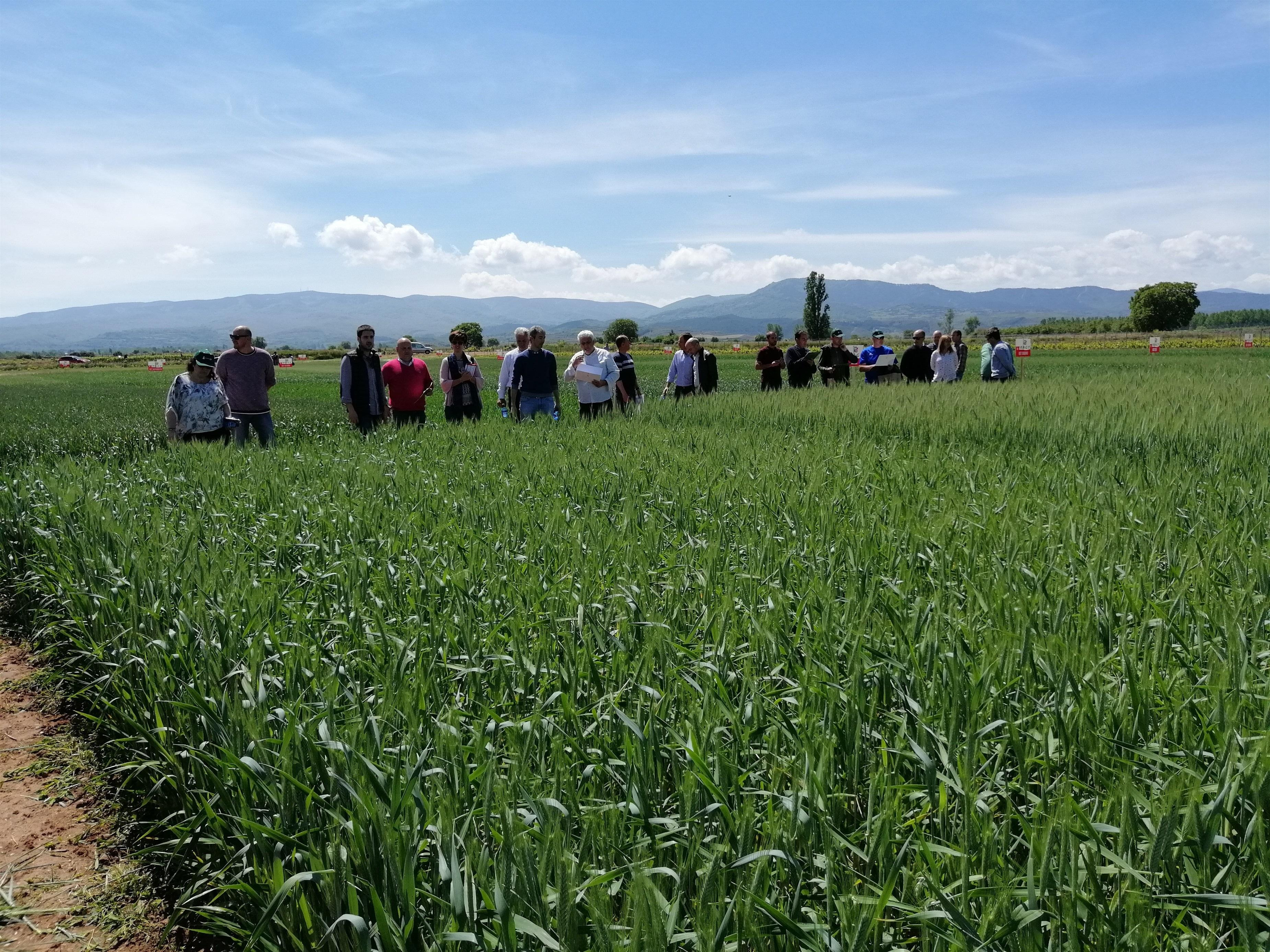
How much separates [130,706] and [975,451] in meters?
7.33

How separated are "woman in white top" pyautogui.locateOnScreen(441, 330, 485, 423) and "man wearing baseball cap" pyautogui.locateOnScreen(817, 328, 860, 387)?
874 centimetres

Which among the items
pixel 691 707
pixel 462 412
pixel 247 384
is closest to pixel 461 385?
pixel 462 412

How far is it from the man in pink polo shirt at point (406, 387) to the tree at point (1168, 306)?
139 meters

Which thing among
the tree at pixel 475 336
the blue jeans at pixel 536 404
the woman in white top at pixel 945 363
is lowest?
the blue jeans at pixel 536 404

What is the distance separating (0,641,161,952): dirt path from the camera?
2.80 metres

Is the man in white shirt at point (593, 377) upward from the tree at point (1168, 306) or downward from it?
downward

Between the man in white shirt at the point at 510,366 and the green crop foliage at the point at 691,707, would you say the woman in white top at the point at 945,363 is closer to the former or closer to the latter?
the man in white shirt at the point at 510,366

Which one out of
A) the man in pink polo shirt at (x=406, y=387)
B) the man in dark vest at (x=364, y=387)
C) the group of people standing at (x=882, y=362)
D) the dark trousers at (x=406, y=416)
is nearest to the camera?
the man in dark vest at (x=364, y=387)

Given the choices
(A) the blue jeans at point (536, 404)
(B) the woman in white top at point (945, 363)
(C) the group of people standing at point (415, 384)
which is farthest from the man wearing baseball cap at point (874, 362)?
(A) the blue jeans at point (536, 404)

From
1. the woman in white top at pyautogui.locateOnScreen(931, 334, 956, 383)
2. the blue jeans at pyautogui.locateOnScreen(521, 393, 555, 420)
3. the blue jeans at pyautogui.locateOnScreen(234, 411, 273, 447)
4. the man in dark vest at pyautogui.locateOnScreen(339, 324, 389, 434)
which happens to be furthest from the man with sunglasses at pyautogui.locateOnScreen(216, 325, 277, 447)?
the woman in white top at pyautogui.locateOnScreen(931, 334, 956, 383)

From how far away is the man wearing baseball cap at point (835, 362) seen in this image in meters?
18.8

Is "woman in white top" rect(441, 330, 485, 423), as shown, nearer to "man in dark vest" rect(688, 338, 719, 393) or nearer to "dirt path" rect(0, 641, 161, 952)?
"man in dark vest" rect(688, 338, 719, 393)

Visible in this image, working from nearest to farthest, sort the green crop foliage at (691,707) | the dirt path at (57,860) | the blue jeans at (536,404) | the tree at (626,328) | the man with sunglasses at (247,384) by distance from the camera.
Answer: the green crop foliage at (691,707) < the dirt path at (57,860) < the man with sunglasses at (247,384) < the blue jeans at (536,404) < the tree at (626,328)

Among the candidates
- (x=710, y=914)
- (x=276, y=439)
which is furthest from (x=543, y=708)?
(x=276, y=439)
